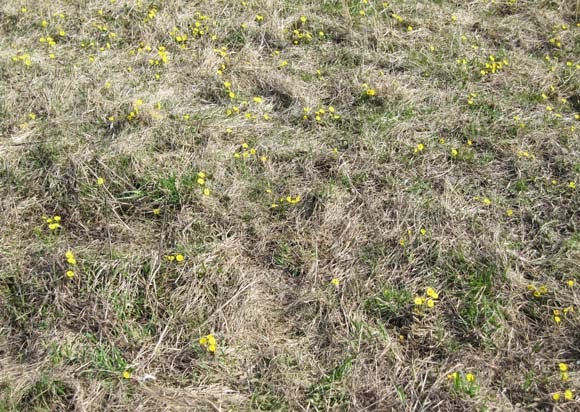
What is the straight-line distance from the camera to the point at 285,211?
3785mm

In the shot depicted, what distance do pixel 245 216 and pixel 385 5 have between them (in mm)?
3216

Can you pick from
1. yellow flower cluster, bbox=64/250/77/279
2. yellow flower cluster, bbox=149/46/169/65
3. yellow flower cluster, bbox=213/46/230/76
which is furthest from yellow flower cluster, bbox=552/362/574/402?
yellow flower cluster, bbox=149/46/169/65

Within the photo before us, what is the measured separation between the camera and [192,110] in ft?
14.8

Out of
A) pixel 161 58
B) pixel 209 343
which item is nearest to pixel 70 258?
pixel 209 343

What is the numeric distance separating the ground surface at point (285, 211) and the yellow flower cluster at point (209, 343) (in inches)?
1.9

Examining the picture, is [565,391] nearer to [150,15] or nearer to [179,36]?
[179,36]

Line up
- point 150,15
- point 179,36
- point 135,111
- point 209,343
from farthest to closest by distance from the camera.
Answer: point 150,15 < point 179,36 < point 135,111 < point 209,343

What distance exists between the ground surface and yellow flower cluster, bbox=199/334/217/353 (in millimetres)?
49

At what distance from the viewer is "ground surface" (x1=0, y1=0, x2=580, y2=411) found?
9.73 ft

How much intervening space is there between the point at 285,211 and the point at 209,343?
1.13 m

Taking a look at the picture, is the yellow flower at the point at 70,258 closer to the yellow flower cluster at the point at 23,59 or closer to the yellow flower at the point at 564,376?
the yellow flower cluster at the point at 23,59

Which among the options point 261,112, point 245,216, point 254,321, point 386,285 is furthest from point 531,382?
point 261,112

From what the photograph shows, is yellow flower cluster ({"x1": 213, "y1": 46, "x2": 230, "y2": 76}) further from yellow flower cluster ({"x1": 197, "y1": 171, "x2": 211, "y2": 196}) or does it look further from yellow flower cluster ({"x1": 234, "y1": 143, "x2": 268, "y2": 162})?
yellow flower cluster ({"x1": 197, "y1": 171, "x2": 211, "y2": 196})

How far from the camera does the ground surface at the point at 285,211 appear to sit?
297cm
